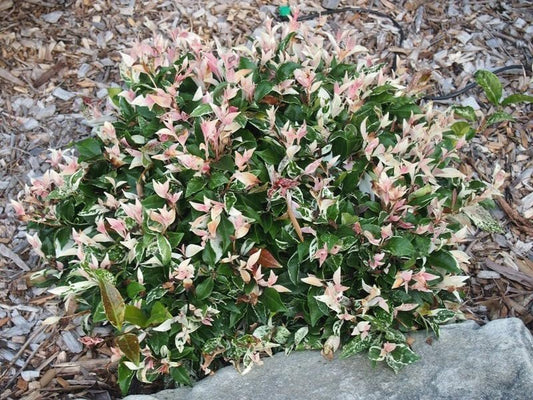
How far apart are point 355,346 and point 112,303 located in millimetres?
986

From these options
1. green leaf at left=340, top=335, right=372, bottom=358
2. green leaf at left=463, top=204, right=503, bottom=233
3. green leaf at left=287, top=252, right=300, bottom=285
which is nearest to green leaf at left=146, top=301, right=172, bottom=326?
green leaf at left=287, top=252, right=300, bottom=285

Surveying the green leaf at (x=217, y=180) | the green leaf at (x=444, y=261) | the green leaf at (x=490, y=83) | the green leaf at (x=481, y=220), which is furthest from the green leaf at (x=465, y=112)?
the green leaf at (x=217, y=180)

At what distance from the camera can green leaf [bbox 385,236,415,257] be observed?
238cm

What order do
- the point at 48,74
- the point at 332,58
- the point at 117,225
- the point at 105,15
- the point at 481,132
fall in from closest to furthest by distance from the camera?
the point at 117,225, the point at 332,58, the point at 481,132, the point at 48,74, the point at 105,15

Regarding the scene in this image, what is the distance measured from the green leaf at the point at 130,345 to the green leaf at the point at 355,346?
0.82 meters

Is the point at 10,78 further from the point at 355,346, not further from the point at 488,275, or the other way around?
the point at 488,275

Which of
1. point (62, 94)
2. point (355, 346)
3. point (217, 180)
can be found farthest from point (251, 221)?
point (62, 94)

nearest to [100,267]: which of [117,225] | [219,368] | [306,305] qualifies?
[117,225]

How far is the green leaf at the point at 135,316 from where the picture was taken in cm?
233

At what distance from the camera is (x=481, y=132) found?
365 cm

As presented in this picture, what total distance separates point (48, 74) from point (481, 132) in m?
2.80

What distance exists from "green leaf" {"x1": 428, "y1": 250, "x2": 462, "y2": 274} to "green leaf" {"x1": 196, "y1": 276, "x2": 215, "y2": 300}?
3.13 feet

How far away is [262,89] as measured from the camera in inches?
104

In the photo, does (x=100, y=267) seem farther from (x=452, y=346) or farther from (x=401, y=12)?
(x=401, y=12)
